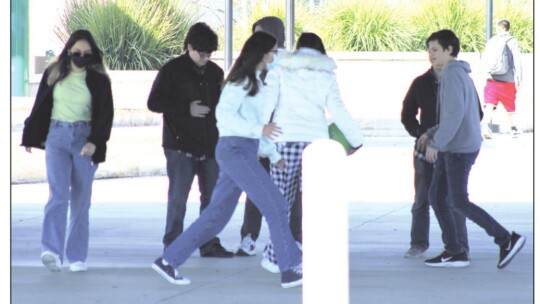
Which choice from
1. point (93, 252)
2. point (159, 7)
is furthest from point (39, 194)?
point (159, 7)

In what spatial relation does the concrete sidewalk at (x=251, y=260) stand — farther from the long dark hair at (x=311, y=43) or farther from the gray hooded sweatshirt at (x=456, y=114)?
the long dark hair at (x=311, y=43)

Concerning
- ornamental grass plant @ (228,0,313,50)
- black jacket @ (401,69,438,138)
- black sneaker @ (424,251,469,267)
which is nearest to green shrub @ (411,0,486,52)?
ornamental grass plant @ (228,0,313,50)

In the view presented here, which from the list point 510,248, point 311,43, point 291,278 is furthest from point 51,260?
point 510,248

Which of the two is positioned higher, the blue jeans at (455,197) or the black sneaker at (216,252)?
the blue jeans at (455,197)

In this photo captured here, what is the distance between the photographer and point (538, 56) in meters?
7.48

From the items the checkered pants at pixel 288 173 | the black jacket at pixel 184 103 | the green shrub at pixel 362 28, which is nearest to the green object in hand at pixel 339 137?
the checkered pants at pixel 288 173

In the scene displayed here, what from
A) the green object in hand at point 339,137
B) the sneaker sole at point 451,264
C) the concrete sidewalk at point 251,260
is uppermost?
the green object in hand at point 339,137

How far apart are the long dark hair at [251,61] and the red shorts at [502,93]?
485 inches

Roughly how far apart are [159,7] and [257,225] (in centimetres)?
1830

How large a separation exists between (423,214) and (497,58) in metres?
11.0

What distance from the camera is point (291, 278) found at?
827cm

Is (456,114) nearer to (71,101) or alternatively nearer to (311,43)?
(311,43)

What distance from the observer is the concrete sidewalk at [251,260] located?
319 inches

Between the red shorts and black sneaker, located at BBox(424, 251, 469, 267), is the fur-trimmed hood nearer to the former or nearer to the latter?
black sneaker, located at BBox(424, 251, 469, 267)
